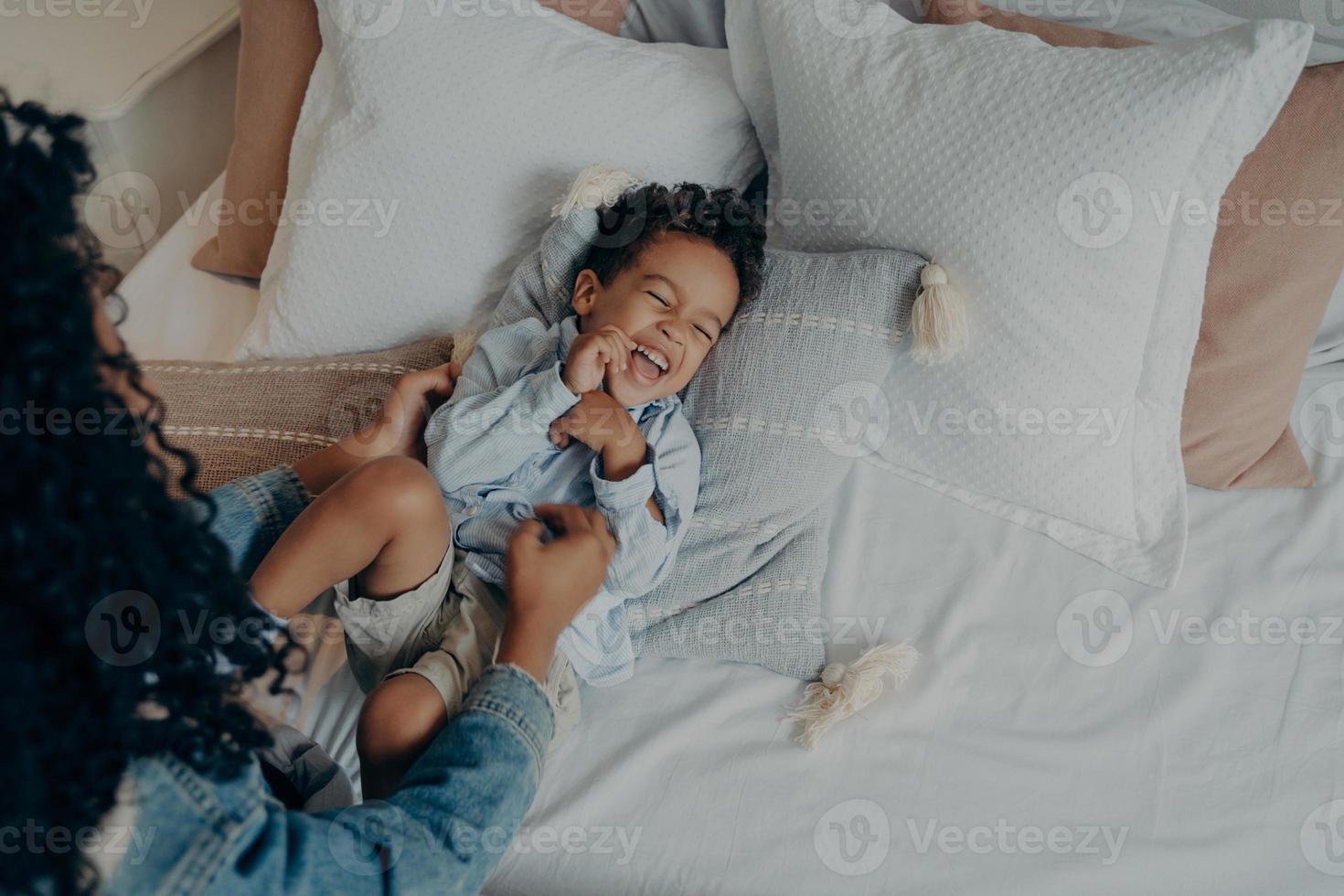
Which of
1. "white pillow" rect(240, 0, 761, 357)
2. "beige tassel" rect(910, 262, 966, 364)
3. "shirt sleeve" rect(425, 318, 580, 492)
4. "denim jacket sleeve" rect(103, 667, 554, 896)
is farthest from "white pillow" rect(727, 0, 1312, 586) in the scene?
"denim jacket sleeve" rect(103, 667, 554, 896)

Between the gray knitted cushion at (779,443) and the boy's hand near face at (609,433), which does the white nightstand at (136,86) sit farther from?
the gray knitted cushion at (779,443)

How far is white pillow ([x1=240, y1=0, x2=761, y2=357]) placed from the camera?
4.22ft

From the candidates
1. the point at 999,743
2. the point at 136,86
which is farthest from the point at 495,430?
the point at 136,86

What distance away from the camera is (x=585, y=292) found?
1235mm

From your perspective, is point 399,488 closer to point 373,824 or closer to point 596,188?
point 373,824

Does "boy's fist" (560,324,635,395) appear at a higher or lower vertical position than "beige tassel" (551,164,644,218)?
lower

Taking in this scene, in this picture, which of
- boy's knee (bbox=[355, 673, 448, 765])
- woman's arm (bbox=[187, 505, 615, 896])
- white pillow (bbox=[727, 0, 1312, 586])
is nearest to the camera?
woman's arm (bbox=[187, 505, 615, 896])

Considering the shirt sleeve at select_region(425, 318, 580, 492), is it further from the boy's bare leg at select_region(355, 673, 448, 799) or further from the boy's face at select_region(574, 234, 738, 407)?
the boy's bare leg at select_region(355, 673, 448, 799)

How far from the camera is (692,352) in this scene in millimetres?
1183

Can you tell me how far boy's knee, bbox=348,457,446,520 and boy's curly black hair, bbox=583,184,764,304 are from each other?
0.38m

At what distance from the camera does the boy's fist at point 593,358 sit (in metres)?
1.10

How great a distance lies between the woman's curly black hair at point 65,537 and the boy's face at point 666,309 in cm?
62

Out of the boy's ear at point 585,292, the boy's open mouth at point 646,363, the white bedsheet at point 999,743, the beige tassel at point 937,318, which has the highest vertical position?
the beige tassel at point 937,318

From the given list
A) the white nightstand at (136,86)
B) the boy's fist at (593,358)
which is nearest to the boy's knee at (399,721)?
the boy's fist at (593,358)
